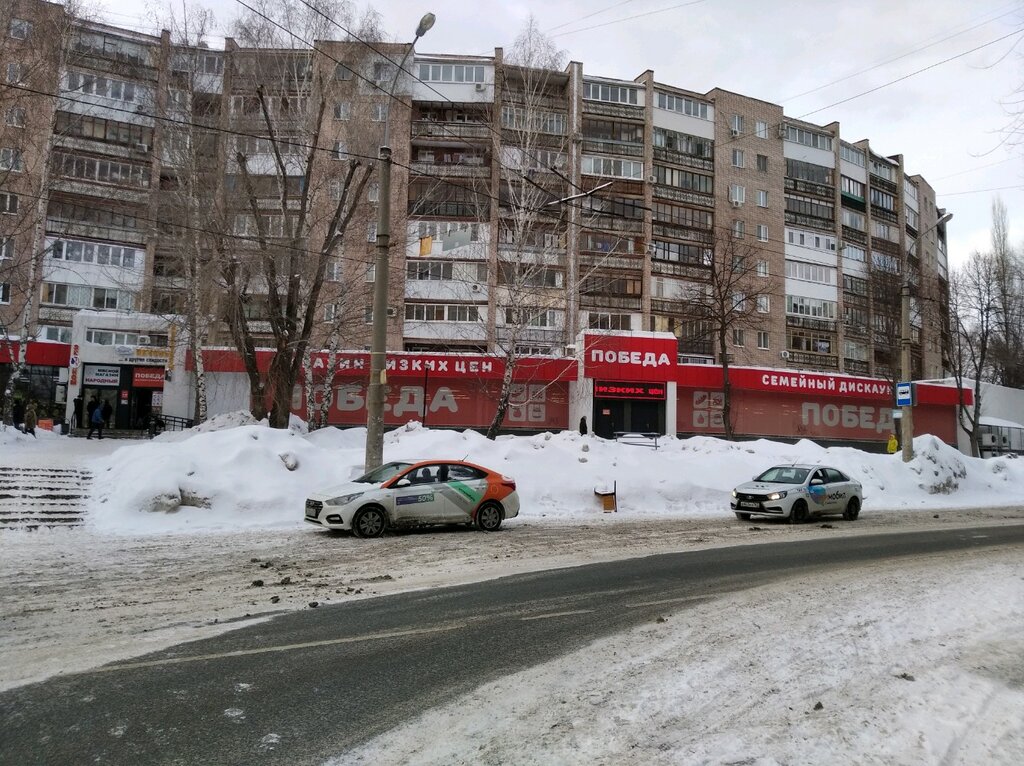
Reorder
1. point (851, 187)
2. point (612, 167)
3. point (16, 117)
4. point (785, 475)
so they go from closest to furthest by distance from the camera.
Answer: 1. point (785, 475)
2. point (16, 117)
3. point (612, 167)
4. point (851, 187)

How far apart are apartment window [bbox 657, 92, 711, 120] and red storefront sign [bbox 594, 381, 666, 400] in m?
27.6

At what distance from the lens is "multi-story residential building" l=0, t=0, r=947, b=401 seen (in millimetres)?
23219

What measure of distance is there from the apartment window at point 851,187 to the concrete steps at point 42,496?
202ft

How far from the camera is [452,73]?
4656 centimetres

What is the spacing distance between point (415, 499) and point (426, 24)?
9.79 m

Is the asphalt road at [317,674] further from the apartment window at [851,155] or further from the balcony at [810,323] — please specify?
the apartment window at [851,155]

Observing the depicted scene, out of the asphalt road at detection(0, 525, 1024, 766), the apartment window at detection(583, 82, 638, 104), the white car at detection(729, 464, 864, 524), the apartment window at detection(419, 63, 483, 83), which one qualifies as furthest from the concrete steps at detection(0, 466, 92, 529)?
the apartment window at detection(583, 82, 638, 104)

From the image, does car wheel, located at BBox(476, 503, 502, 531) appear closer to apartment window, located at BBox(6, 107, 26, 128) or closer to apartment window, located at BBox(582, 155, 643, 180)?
apartment window, located at BBox(6, 107, 26, 128)

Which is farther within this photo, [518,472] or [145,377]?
[145,377]

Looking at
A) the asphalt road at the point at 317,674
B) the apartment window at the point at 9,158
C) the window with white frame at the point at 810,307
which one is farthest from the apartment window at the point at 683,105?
the asphalt road at the point at 317,674

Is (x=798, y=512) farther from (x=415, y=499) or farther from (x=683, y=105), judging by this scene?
(x=683, y=105)

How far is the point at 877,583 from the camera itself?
334 inches

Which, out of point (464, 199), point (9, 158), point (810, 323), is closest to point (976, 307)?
point (810, 323)

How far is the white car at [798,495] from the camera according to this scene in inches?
648
